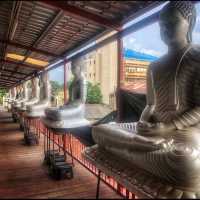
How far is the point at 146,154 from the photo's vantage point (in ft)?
5.08

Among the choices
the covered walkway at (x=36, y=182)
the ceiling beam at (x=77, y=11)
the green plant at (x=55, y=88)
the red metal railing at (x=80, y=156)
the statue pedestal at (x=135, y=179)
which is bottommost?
the covered walkway at (x=36, y=182)

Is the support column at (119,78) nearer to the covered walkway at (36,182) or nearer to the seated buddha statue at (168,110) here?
the seated buddha statue at (168,110)

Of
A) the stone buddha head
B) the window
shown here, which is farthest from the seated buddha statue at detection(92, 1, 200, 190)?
the window

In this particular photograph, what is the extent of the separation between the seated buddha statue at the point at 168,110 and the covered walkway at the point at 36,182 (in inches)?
35.6

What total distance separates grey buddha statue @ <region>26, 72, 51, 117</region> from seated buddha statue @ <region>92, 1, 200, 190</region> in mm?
3521

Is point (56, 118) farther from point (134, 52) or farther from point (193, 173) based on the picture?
point (193, 173)

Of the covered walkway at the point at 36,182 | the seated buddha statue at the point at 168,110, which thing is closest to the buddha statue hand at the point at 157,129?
the seated buddha statue at the point at 168,110

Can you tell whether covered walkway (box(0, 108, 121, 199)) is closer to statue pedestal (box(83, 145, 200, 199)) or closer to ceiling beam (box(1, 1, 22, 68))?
statue pedestal (box(83, 145, 200, 199))

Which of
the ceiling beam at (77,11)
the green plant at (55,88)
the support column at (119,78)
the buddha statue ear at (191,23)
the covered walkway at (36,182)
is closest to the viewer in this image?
the buddha statue ear at (191,23)

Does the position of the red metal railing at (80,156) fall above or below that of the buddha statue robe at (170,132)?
below

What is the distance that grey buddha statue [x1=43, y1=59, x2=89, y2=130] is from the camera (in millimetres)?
3479

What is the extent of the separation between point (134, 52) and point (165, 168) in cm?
192

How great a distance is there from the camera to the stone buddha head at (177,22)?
1.79 metres

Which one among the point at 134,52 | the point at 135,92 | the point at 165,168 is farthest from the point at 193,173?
the point at 134,52
